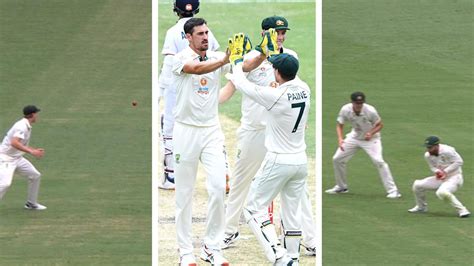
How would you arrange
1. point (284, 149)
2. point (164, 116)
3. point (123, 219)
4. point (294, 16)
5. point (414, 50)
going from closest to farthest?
point (284, 149), point (123, 219), point (164, 116), point (294, 16), point (414, 50)

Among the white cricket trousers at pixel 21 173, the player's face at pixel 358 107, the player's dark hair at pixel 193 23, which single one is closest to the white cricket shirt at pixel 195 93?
the player's dark hair at pixel 193 23

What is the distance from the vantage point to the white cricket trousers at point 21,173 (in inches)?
603

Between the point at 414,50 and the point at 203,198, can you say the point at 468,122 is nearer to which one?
the point at 414,50

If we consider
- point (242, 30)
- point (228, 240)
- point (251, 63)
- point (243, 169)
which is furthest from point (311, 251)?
point (242, 30)

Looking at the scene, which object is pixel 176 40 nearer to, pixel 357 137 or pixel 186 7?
pixel 186 7

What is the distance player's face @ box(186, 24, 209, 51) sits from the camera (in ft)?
41.4

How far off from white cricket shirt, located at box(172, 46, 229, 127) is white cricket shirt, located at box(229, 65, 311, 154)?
0.82 ft

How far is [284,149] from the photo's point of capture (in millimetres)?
→ 12398

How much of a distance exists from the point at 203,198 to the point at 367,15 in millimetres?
6469

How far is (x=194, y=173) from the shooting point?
12742 millimetres

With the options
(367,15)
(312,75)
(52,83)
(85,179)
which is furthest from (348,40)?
(85,179)

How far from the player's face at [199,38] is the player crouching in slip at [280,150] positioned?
1.30 ft

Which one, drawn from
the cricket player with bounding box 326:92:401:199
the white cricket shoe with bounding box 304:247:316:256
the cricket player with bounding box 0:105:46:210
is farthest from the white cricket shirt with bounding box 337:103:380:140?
the cricket player with bounding box 0:105:46:210

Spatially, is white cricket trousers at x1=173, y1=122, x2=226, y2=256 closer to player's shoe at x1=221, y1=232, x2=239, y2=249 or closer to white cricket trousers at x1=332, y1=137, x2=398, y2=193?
player's shoe at x1=221, y1=232, x2=239, y2=249
